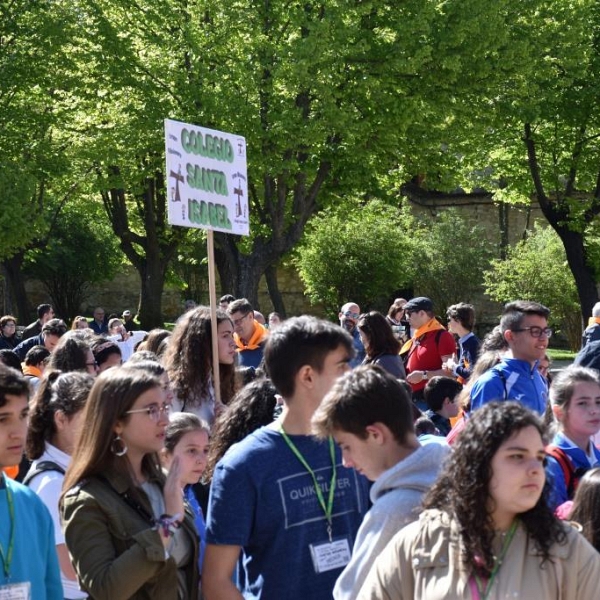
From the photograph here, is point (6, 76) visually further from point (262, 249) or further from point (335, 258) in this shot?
point (335, 258)

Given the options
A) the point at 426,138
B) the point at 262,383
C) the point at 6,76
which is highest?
the point at 6,76

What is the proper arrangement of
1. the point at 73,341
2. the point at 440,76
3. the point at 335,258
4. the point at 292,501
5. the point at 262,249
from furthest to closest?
the point at 335,258 → the point at 262,249 → the point at 440,76 → the point at 73,341 → the point at 292,501

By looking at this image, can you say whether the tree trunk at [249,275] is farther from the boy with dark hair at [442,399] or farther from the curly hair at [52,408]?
the curly hair at [52,408]

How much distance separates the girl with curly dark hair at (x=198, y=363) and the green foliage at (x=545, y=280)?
2493cm

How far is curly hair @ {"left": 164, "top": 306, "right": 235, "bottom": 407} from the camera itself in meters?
6.70

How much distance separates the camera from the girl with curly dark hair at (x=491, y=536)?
301cm

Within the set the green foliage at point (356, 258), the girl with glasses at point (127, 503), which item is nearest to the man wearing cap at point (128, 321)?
the green foliage at point (356, 258)

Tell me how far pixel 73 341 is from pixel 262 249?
1835cm

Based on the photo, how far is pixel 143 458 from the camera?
420 cm

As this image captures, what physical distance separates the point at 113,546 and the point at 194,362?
9.83 feet

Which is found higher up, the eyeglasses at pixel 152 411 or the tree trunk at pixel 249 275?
the tree trunk at pixel 249 275

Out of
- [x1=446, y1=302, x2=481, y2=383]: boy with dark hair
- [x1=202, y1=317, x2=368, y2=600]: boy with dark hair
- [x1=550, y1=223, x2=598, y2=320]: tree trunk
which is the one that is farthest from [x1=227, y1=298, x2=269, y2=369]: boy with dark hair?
[x1=550, y1=223, x2=598, y2=320]: tree trunk

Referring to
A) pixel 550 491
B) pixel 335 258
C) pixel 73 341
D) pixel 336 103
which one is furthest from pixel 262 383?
pixel 335 258

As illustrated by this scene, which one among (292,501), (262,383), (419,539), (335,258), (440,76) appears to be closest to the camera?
(419,539)
